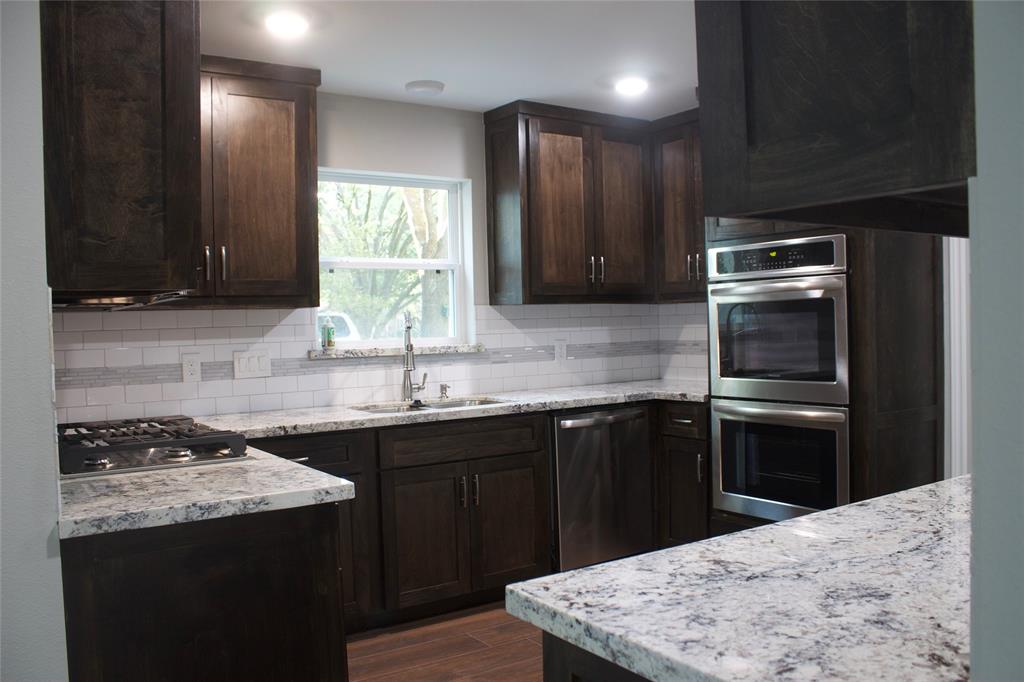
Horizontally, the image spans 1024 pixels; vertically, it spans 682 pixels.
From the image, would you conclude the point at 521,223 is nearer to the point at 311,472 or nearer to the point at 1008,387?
the point at 311,472

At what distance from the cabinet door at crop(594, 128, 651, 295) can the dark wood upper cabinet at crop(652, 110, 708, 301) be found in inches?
3.2

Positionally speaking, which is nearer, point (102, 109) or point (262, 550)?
point (102, 109)

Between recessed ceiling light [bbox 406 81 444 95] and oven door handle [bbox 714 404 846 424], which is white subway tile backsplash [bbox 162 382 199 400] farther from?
oven door handle [bbox 714 404 846 424]

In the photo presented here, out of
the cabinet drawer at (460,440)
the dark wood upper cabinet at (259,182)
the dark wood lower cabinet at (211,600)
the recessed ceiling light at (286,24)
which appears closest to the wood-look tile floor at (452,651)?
the cabinet drawer at (460,440)

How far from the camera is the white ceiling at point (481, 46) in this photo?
10.2 ft

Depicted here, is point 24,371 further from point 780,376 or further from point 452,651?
point 780,376

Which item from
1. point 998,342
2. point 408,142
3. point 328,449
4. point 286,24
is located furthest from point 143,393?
point 998,342

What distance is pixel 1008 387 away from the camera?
0.66 metres

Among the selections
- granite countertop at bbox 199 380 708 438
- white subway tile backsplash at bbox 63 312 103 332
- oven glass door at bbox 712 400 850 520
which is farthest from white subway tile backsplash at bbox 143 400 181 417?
oven glass door at bbox 712 400 850 520

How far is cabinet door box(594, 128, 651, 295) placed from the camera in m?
4.68

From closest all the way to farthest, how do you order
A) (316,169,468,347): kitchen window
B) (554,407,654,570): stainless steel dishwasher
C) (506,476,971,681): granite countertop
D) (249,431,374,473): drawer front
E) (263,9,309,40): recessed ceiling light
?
(506,476,971,681): granite countertop
(263,9,309,40): recessed ceiling light
(249,431,374,473): drawer front
(554,407,654,570): stainless steel dishwasher
(316,169,468,347): kitchen window

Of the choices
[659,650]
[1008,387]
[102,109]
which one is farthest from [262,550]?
[1008,387]

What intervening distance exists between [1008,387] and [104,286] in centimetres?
175

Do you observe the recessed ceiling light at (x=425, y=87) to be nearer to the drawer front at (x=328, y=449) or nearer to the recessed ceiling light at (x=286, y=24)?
the recessed ceiling light at (x=286, y=24)
